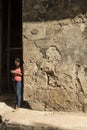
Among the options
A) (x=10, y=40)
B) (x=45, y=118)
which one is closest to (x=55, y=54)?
(x=45, y=118)

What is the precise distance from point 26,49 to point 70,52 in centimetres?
85

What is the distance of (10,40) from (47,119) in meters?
2.81

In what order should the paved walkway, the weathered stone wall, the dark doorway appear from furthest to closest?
the dark doorway
the weathered stone wall
the paved walkway

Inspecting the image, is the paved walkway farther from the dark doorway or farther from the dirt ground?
the dark doorway

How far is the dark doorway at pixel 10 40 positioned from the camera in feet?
27.2

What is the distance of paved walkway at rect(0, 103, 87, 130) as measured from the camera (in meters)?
5.70

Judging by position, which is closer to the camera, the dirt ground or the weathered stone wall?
the dirt ground

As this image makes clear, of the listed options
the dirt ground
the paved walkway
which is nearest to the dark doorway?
the dirt ground

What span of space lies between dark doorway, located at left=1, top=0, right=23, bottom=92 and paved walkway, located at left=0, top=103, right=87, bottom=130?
1.66m

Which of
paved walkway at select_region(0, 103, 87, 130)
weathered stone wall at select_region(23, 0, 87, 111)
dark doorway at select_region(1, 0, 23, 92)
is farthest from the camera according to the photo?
dark doorway at select_region(1, 0, 23, 92)

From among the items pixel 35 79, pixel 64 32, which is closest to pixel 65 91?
pixel 35 79

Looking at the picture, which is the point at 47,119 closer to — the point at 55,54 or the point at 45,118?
the point at 45,118

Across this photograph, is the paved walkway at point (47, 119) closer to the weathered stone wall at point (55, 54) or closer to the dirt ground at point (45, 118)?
the dirt ground at point (45, 118)

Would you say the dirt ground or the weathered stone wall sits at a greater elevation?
the weathered stone wall
